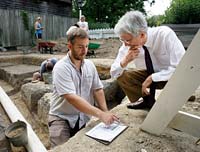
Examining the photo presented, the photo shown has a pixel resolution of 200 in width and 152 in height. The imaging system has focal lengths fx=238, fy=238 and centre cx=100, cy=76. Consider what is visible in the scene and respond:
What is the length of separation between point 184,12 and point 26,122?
13.0 ft

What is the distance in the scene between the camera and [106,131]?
1.85m

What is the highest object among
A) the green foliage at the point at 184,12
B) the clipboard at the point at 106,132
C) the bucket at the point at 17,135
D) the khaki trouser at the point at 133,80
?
→ the green foliage at the point at 184,12

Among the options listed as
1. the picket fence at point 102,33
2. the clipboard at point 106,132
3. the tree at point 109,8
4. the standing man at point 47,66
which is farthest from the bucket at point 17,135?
the tree at point 109,8

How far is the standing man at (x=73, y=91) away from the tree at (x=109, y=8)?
21.1m

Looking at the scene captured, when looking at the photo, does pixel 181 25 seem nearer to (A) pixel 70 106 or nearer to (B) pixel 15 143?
(A) pixel 70 106

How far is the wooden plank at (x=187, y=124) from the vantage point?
72.4 inches

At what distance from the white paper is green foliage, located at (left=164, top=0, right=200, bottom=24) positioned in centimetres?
388

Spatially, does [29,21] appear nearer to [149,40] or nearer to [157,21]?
[157,21]

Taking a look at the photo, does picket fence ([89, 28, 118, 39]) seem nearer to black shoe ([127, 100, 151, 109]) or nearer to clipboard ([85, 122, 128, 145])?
black shoe ([127, 100, 151, 109])

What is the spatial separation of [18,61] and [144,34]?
7.13m

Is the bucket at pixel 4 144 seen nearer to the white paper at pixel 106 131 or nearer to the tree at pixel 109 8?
the white paper at pixel 106 131

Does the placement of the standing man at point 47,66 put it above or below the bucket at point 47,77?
above

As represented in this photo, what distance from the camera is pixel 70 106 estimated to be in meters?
2.18

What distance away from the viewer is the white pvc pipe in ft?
7.13
